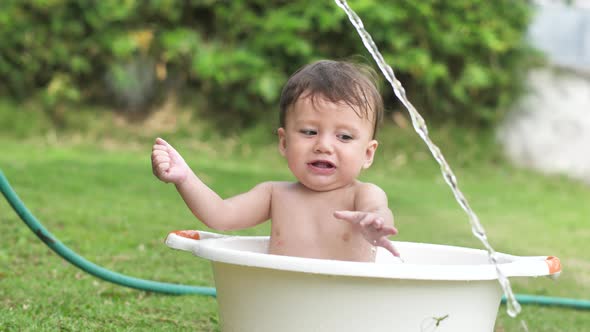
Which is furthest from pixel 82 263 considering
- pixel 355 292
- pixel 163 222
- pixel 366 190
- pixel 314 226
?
pixel 163 222

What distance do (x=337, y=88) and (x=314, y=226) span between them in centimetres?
31

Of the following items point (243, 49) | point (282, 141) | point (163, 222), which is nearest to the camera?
point (282, 141)

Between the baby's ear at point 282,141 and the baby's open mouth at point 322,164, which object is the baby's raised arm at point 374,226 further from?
the baby's ear at point 282,141

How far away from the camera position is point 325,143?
1.80 m

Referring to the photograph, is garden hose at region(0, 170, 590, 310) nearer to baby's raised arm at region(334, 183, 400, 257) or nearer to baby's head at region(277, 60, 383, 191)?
baby's head at region(277, 60, 383, 191)

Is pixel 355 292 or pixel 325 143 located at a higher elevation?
pixel 325 143

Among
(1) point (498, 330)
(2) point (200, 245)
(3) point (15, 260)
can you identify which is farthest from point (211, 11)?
(2) point (200, 245)

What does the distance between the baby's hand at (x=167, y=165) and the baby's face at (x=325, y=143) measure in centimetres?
27

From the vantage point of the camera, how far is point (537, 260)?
1.65 metres

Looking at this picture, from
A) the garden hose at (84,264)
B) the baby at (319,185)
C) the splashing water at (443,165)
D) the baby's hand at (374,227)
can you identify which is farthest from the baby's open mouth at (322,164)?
the garden hose at (84,264)

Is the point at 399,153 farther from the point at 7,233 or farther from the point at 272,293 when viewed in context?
the point at 272,293

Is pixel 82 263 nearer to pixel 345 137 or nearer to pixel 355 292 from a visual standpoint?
pixel 345 137

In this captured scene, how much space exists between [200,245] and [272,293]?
0.62 ft

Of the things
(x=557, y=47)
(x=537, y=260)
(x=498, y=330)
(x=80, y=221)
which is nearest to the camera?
(x=537, y=260)
